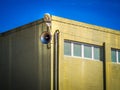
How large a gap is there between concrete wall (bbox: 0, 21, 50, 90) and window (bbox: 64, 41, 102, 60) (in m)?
1.89

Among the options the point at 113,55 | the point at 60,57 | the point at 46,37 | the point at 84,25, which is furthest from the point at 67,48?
the point at 113,55

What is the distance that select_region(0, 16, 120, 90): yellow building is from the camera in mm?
22328

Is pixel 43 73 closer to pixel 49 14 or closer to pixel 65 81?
pixel 65 81

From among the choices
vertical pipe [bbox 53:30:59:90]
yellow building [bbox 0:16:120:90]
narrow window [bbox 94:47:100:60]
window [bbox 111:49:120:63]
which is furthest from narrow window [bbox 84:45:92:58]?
vertical pipe [bbox 53:30:59:90]

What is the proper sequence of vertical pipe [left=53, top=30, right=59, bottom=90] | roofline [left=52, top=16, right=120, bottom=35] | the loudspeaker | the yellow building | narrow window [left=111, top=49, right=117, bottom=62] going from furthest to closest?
narrow window [left=111, top=49, right=117, bottom=62]
roofline [left=52, top=16, right=120, bottom=35]
the yellow building
vertical pipe [left=53, top=30, right=59, bottom=90]
the loudspeaker

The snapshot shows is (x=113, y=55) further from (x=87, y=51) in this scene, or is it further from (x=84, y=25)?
(x=84, y=25)

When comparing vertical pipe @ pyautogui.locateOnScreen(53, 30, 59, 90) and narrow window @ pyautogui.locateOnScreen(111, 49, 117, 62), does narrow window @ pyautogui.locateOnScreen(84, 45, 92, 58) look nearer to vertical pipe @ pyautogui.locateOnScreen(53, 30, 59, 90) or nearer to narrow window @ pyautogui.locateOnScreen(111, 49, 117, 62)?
narrow window @ pyautogui.locateOnScreen(111, 49, 117, 62)

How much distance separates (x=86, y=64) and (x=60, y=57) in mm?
2924

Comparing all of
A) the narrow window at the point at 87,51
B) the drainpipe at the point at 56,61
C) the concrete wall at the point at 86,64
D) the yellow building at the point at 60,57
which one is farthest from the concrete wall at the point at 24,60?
the narrow window at the point at 87,51

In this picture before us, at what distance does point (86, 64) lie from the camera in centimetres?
2433

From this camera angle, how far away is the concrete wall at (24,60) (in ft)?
74.0

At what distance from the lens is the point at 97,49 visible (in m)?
25.9

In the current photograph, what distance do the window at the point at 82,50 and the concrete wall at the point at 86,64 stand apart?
39 centimetres

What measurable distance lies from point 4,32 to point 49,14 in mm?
6684
